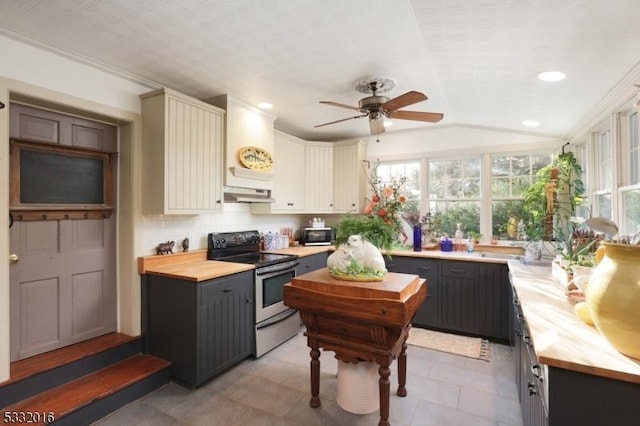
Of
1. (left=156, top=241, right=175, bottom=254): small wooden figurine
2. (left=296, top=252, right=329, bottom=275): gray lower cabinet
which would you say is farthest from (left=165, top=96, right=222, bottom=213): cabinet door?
(left=296, top=252, right=329, bottom=275): gray lower cabinet

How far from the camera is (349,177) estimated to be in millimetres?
4613

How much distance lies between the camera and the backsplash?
2.90 metres

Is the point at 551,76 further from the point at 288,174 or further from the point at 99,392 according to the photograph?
the point at 99,392

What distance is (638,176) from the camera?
2.20m

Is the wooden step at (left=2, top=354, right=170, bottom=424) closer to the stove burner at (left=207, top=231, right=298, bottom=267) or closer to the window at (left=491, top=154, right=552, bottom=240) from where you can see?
the stove burner at (left=207, top=231, right=298, bottom=267)

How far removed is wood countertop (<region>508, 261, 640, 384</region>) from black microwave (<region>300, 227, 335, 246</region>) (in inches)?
112

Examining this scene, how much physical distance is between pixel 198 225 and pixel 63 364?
1566 millimetres

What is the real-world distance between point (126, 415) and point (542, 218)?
4272 millimetres

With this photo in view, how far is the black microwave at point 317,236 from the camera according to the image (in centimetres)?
448

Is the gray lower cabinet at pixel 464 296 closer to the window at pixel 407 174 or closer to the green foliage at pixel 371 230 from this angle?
the window at pixel 407 174

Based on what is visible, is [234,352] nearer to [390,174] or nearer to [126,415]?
[126,415]

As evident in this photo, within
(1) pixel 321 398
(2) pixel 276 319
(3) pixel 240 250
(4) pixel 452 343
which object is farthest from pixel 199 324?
(4) pixel 452 343

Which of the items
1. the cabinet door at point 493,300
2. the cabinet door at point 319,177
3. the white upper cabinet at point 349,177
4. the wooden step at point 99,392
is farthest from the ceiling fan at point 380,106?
the wooden step at point 99,392

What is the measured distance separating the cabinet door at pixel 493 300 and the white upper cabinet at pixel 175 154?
3.05 meters
